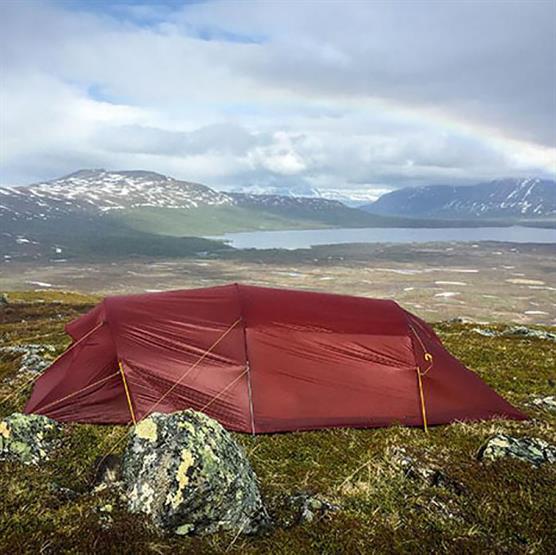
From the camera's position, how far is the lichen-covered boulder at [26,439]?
8453 mm

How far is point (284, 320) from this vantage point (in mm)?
12328

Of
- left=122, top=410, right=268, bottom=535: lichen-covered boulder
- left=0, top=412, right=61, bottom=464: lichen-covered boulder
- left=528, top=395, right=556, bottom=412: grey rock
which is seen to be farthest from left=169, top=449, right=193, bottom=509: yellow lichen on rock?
left=528, top=395, right=556, bottom=412: grey rock

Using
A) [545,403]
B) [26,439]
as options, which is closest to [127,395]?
[26,439]

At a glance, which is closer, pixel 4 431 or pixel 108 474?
pixel 108 474

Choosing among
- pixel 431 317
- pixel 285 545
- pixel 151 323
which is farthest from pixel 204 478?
pixel 431 317

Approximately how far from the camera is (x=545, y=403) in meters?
14.0

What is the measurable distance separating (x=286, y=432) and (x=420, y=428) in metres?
3.21

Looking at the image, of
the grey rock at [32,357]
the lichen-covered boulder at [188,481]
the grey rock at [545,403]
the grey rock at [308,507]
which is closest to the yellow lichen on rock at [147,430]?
the lichen-covered boulder at [188,481]

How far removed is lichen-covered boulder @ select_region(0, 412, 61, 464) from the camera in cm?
845

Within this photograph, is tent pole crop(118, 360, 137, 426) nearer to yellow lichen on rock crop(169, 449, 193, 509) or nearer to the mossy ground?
the mossy ground

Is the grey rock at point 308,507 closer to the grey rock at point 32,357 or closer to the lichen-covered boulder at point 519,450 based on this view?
the lichen-covered boulder at point 519,450

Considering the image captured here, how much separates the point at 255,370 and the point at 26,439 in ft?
16.0

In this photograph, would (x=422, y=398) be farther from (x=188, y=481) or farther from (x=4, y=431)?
(x=4, y=431)

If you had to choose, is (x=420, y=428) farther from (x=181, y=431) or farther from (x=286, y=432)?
(x=181, y=431)
